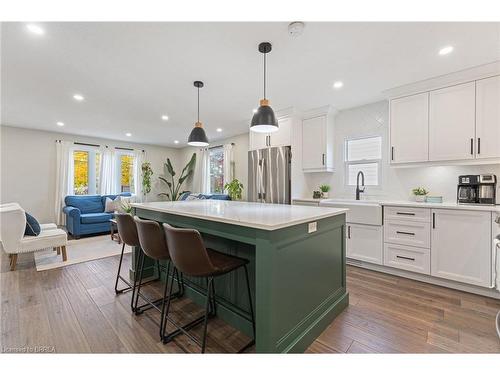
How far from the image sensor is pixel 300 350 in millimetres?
1566

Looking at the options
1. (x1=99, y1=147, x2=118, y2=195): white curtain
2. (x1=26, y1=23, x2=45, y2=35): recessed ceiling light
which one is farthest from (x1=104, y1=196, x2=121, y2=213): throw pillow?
(x1=26, y1=23, x2=45, y2=35): recessed ceiling light

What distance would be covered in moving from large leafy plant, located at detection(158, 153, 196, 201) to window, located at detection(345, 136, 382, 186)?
487 cm

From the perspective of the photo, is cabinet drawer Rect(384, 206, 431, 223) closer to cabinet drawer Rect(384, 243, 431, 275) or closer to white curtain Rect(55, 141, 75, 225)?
cabinet drawer Rect(384, 243, 431, 275)

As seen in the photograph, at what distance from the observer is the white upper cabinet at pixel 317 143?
12.6 ft

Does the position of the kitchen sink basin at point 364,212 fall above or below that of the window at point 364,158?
below

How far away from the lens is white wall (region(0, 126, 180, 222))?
503cm

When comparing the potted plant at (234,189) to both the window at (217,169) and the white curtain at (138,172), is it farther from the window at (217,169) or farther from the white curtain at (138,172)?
the white curtain at (138,172)

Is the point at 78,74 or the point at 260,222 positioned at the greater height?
the point at 78,74

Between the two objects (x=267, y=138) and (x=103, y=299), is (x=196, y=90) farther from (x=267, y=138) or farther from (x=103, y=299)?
(x=103, y=299)

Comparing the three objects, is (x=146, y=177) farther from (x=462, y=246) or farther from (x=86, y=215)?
(x=462, y=246)

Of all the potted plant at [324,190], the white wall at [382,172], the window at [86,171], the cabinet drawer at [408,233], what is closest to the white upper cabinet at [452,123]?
the white wall at [382,172]

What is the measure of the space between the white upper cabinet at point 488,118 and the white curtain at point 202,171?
231 inches

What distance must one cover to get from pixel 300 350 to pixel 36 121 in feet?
20.5
